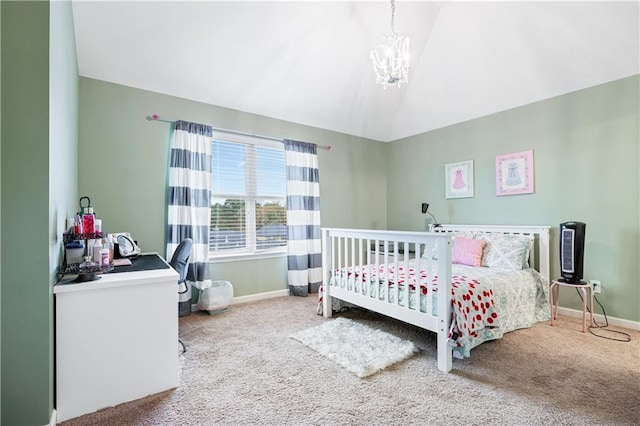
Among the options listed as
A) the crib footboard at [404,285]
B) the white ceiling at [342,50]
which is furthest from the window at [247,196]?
the crib footboard at [404,285]

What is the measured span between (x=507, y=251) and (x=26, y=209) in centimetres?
359

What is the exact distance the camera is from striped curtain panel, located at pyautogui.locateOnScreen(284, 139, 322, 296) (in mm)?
3764

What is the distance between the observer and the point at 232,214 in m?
3.53

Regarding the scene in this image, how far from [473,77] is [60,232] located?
396 cm

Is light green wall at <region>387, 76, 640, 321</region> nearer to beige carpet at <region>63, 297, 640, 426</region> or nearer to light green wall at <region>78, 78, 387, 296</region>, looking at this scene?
beige carpet at <region>63, 297, 640, 426</region>

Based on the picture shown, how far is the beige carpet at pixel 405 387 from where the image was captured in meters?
1.50

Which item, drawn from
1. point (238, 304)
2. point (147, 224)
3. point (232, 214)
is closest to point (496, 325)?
point (238, 304)

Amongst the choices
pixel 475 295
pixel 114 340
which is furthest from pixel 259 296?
pixel 475 295

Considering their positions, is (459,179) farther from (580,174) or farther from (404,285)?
(404,285)

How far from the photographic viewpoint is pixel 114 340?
5.17ft

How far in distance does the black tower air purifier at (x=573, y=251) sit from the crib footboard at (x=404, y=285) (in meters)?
1.24

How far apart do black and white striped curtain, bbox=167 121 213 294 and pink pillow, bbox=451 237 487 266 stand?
262cm

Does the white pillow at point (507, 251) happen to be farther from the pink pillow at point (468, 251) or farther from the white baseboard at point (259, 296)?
the white baseboard at point (259, 296)

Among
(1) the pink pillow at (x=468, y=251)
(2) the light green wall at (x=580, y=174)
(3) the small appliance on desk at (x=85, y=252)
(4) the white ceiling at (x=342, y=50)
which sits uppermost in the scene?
(4) the white ceiling at (x=342, y=50)
